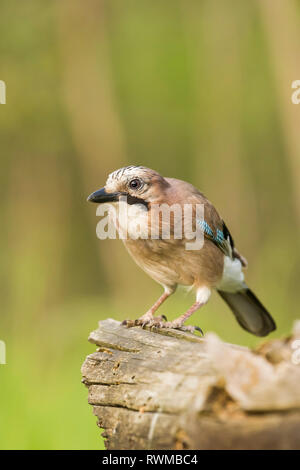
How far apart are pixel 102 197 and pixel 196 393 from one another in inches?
81.2

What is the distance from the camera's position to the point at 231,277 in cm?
518

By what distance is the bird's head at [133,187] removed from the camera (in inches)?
169

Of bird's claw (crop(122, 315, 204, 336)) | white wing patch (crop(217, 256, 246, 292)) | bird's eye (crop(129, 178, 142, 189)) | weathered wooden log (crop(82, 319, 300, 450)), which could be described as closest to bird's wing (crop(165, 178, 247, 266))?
white wing patch (crop(217, 256, 246, 292))

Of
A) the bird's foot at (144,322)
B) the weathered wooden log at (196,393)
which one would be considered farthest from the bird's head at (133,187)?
the weathered wooden log at (196,393)

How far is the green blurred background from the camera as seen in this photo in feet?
22.8

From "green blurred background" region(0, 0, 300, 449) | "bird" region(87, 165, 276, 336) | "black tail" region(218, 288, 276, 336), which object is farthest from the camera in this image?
"green blurred background" region(0, 0, 300, 449)

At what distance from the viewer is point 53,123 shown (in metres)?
9.70

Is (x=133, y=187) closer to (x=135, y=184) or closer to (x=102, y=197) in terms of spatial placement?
(x=135, y=184)

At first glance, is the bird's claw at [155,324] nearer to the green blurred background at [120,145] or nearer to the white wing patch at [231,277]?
the white wing patch at [231,277]

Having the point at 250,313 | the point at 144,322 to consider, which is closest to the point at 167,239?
the point at 144,322

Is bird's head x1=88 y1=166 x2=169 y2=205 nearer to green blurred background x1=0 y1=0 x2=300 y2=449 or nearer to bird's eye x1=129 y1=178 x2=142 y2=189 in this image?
bird's eye x1=129 y1=178 x2=142 y2=189

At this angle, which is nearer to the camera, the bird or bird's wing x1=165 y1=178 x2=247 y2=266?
the bird

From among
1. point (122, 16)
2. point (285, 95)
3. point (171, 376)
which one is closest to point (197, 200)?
point (171, 376)

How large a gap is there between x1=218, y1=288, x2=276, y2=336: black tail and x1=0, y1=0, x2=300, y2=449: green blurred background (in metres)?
0.85
